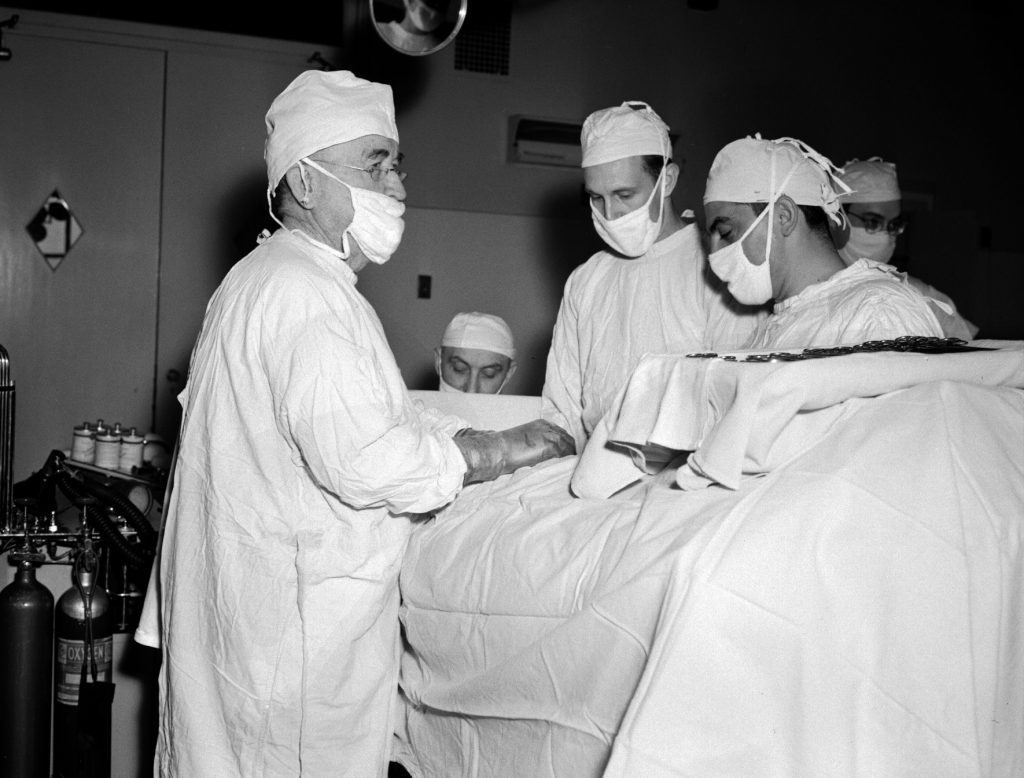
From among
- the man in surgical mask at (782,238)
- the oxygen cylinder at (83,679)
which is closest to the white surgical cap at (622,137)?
the man in surgical mask at (782,238)

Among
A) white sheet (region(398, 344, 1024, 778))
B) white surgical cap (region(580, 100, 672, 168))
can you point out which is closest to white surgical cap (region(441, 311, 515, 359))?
white surgical cap (region(580, 100, 672, 168))

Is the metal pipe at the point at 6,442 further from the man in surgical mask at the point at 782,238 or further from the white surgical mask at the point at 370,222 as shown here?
the man in surgical mask at the point at 782,238

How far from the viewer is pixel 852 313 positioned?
82.7 inches

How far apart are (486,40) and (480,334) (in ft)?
7.40

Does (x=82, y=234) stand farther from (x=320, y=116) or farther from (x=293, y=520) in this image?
(x=293, y=520)

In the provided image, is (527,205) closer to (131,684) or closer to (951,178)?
(951,178)

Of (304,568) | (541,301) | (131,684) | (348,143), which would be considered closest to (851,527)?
(304,568)

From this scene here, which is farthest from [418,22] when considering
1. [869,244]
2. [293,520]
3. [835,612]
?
[835,612]

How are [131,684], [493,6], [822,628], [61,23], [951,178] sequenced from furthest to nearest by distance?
[951,178] → [493,6] → [61,23] → [131,684] → [822,628]

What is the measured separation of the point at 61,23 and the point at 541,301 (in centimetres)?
273

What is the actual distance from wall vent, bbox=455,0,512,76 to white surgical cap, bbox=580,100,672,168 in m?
2.75

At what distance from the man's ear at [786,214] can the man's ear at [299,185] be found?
40.2 inches

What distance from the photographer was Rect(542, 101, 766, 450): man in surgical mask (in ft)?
9.21

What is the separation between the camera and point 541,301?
5.61 metres
